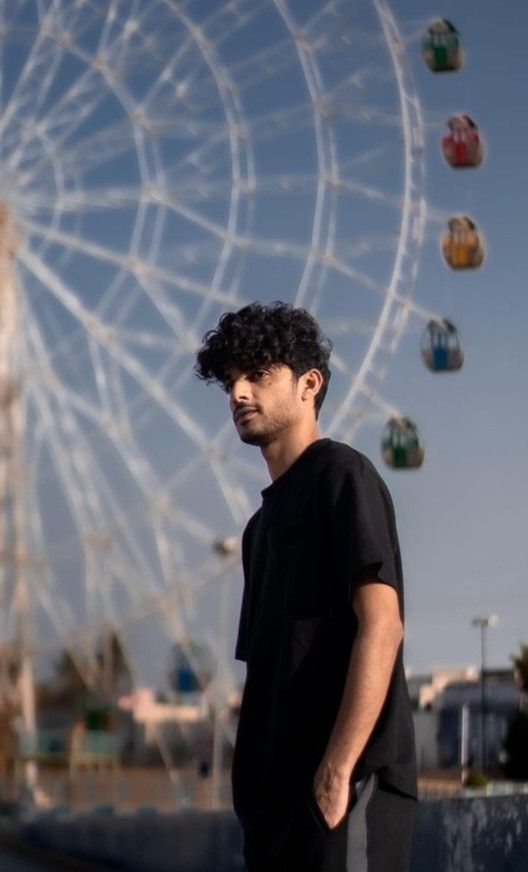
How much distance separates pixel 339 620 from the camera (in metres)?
4.03

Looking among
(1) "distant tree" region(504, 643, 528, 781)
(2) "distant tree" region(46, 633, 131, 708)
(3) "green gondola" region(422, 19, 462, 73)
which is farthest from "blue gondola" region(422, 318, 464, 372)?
(1) "distant tree" region(504, 643, 528, 781)

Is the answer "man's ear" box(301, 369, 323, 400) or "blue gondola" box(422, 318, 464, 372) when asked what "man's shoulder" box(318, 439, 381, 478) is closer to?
"man's ear" box(301, 369, 323, 400)

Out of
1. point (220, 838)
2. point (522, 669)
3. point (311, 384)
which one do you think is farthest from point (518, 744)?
point (311, 384)

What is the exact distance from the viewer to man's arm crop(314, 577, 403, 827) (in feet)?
12.7

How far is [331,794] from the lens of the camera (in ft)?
12.7

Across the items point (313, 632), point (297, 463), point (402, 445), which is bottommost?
point (313, 632)

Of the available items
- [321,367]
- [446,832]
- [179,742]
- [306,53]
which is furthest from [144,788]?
[321,367]

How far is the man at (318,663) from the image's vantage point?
390 cm

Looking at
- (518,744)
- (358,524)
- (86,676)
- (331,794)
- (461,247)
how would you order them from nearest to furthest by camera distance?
(331,794) → (358,524) → (461,247) → (86,676) → (518,744)

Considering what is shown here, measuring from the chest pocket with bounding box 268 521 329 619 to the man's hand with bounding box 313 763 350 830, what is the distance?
1.03ft

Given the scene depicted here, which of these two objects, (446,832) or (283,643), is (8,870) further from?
(283,643)

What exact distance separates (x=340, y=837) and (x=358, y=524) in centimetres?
56

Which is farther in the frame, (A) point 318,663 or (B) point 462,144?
(B) point 462,144

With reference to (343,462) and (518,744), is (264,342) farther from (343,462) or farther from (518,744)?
(518,744)
